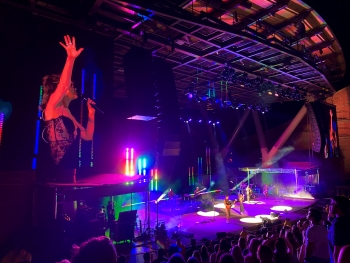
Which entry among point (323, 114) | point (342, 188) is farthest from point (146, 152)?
point (342, 188)

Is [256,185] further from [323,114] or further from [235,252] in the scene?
[235,252]

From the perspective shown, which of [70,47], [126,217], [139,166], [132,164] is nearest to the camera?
[70,47]

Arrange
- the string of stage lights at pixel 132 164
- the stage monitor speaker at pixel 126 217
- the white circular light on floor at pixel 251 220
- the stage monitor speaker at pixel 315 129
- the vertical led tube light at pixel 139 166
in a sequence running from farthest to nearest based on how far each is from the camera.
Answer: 1. the vertical led tube light at pixel 139 166
2. the string of stage lights at pixel 132 164
3. the stage monitor speaker at pixel 315 129
4. the white circular light on floor at pixel 251 220
5. the stage monitor speaker at pixel 126 217

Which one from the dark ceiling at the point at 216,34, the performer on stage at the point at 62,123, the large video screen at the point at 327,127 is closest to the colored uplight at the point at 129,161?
the dark ceiling at the point at 216,34

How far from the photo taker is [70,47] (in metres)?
6.36

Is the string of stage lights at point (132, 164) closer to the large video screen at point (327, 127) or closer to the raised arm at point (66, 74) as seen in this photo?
the raised arm at point (66, 74)

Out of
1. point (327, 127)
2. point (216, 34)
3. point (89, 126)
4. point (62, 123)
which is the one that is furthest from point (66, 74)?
point (327, 127)

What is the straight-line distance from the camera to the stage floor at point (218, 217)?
9.68 m

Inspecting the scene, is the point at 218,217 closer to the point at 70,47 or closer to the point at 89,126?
the point at 89,126

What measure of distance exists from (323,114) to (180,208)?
29.2 ft

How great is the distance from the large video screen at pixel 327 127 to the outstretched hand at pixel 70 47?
36.8 feet

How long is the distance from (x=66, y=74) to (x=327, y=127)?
41.3ft

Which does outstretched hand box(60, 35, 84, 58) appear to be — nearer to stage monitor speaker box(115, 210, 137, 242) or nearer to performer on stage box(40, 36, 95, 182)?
performer on stage box(40, 36, 95, 182)

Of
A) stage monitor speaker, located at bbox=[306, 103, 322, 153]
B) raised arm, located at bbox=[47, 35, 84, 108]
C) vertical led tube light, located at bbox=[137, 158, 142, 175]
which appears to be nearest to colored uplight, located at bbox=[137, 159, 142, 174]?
vertical led tube light, located at bbox=[137, 158, 142, 175]
